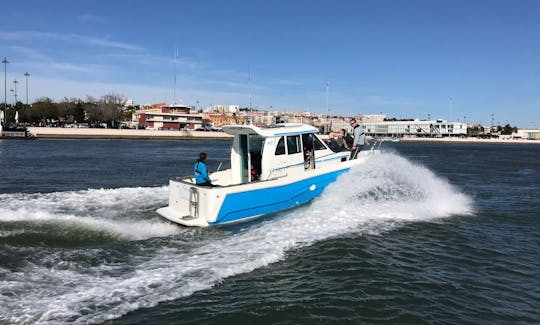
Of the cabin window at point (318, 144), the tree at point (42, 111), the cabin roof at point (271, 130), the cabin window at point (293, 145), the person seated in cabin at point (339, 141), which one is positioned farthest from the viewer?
the tree at point (42, 111)

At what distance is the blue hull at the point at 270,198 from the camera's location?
1295cm

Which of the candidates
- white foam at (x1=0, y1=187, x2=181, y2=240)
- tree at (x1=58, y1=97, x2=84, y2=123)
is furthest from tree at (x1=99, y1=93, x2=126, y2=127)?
→ white foam at (x1=0, y1=187, x2=181, y2=240)

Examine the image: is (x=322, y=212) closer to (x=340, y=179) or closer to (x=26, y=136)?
(x=340, y=179)

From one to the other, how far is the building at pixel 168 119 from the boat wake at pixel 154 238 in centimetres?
13663

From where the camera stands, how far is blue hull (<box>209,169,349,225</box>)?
1295cm

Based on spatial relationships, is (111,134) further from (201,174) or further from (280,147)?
(201,174)

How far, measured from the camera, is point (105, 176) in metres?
27.0

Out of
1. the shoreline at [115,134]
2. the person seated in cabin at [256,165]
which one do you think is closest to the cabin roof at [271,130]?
the person seated in cabin at [256,165]

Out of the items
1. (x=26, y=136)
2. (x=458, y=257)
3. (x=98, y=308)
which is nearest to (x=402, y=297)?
(x=458, y=257)

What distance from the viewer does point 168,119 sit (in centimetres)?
15350

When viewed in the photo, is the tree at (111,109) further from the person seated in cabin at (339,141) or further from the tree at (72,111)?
the person seated in cabin at (339,141)

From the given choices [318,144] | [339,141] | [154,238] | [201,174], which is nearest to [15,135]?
[339,141]

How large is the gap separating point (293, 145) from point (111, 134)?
99238 mm

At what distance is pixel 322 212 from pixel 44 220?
8.22 metres
